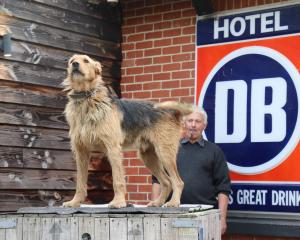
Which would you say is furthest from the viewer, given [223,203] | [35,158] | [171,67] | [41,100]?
[171,67]

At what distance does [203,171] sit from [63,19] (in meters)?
2.01

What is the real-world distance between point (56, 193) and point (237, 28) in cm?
231

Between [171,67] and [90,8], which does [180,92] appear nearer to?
[171,67]

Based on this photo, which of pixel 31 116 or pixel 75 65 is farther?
pixel 31 116

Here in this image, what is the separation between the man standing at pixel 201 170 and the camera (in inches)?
213

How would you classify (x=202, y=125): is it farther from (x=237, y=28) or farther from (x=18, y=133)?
(x=18, y=133)

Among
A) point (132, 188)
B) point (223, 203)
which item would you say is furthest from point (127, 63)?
point (223, 203)

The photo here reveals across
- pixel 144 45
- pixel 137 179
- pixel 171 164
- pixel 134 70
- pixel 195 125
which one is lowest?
pixel 137 179

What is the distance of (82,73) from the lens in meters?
3.89

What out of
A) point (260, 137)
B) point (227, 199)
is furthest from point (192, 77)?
point (227, 199)

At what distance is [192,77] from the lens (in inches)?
246

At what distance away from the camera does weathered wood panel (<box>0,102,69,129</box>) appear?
546 cm

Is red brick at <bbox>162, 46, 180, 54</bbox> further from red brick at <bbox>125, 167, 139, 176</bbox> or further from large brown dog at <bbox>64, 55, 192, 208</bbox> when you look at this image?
large brown dog at <bbox>64, 55, 192, 208</bbox>

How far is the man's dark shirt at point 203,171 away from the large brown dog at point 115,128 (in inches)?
44.8
